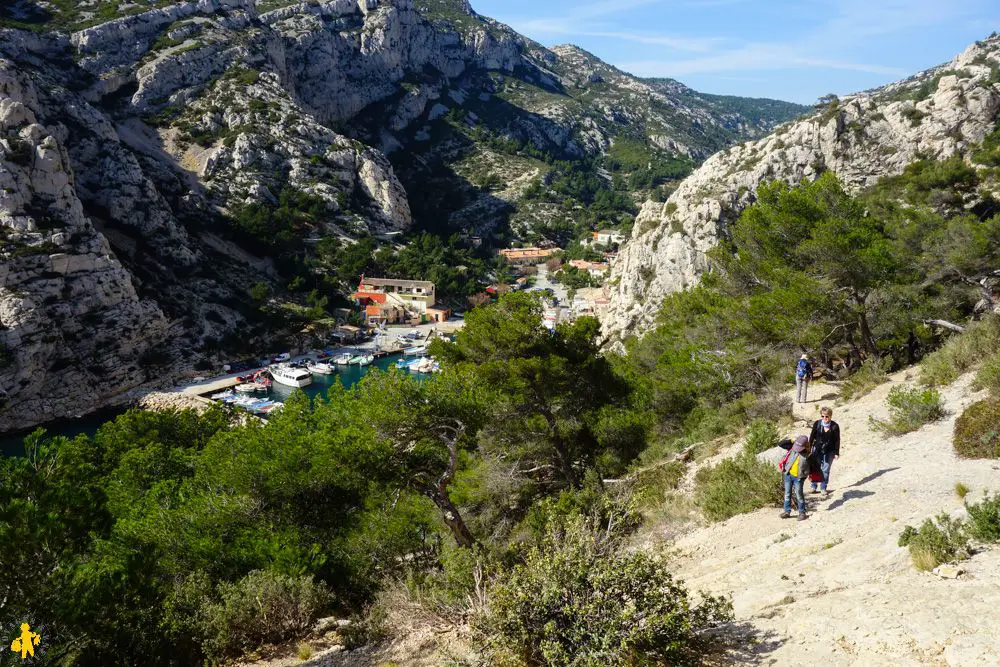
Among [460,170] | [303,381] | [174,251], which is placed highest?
[460,170]

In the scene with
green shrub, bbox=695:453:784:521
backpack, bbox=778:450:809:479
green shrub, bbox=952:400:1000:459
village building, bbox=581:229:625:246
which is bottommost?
green shrub, bbox=695:453:784:521

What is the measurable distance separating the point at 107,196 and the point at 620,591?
55.5 m

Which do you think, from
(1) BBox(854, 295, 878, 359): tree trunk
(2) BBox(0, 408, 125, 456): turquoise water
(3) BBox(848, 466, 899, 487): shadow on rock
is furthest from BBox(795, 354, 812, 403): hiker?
(2) BBox(0, 408, 125, 456): turquoise water

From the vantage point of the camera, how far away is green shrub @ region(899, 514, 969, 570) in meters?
3.97

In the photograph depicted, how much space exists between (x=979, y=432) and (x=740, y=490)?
2.61 m

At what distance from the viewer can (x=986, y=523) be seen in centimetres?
407

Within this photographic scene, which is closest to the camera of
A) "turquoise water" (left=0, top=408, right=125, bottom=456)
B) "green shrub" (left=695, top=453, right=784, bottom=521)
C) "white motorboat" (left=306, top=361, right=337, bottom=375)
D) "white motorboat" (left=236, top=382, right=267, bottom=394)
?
"green shrub" (left=695, top=453, right=784, bottom=521)

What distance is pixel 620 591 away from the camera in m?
3.80

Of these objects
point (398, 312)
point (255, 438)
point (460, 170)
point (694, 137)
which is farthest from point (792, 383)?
point (694, 137)

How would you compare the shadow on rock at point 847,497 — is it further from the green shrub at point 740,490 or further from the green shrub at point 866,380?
the green shrub at point 866,380

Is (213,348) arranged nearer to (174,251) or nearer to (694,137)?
(174,251)

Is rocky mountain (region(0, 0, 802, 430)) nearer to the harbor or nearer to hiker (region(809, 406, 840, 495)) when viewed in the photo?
the harbor

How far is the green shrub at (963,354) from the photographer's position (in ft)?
28.1

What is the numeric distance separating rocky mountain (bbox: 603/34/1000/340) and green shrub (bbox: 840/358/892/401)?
2170 centimetres
